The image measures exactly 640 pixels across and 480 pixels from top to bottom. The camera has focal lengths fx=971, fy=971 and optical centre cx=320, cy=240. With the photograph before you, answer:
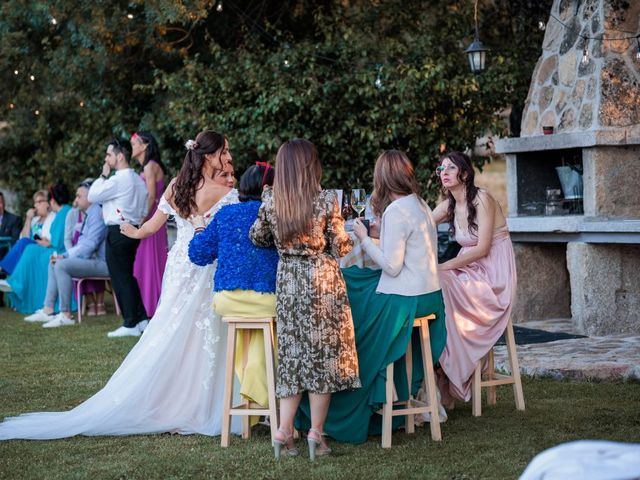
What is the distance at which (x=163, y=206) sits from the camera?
5.96 metres

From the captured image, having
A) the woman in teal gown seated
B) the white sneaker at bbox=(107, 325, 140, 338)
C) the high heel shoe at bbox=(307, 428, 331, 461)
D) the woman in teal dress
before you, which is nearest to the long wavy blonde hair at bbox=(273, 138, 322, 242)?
the woman in teal gown seated

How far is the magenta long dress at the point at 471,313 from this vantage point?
5727 millimetres

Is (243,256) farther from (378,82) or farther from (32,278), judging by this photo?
(32,278)

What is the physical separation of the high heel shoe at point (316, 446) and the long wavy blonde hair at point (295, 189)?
38.8 inches

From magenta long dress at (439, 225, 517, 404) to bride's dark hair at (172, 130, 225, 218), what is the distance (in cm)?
156

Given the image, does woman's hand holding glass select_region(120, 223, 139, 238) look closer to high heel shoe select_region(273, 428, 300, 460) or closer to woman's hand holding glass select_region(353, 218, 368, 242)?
woman's hand holding glass select_region(353, 218, 368, 242)

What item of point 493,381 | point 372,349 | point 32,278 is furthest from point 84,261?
point 372,349

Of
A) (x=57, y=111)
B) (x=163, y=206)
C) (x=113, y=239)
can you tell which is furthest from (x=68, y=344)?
(x=57, y=111)

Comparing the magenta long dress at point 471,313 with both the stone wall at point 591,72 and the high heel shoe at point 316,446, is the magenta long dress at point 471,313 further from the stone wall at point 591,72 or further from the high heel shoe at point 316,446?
the stone wall at point 591,72

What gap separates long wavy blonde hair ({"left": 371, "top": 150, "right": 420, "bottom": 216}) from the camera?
201 inches

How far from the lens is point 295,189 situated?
475 centimetres

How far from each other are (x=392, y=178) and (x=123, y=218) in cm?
455

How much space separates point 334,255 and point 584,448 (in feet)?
8.45

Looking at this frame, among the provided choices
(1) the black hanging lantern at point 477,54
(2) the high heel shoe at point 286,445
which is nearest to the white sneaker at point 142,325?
(1) the black hanging lantern at point 477,54
